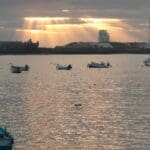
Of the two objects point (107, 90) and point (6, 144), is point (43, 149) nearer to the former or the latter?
point (6, 144)

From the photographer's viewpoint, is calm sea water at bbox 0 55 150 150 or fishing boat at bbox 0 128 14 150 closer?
fishing boat at bbox 0 128 14 150

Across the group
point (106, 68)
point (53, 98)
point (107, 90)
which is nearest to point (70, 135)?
point (53, 98)

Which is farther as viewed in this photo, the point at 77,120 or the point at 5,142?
the point at 77,120

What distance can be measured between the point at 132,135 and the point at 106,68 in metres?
117

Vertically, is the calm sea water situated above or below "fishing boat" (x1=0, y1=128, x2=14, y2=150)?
below

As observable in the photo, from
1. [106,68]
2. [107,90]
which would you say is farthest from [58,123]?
[106,68]

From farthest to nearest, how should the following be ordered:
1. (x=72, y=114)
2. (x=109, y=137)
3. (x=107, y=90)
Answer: (x=107, y=90)
(x=72, y=114)
(x=109, y=137)

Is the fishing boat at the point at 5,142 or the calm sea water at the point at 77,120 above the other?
the fishing boat at the point at 5,142

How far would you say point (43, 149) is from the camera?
37.8 meters

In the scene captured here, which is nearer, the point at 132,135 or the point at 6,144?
the point at 6,144

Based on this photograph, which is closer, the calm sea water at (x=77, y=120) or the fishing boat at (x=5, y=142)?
the fishing boat at (x=5, y=142)

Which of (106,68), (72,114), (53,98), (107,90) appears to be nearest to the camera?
(72,114)

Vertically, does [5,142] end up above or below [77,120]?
above

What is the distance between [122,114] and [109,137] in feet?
40.0
